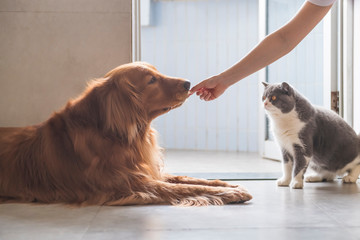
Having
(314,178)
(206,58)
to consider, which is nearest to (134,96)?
(314,178)

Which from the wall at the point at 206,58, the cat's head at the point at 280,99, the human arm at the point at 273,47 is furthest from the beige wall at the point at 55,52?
the wall at the point at 206,58

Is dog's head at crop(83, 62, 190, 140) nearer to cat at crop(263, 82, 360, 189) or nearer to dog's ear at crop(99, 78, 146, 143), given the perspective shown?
dog's ear at crop(99, 78, 146, 143)

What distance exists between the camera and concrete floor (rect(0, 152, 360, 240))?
1088 mm

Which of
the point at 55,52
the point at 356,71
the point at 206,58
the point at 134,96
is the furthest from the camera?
the point at 206,58

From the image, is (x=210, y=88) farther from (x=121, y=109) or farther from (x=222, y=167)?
(x=222, y=167)

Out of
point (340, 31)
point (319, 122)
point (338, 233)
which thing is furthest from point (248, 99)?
point (338, 233)

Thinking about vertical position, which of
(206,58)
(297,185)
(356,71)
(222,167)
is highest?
(206,58)

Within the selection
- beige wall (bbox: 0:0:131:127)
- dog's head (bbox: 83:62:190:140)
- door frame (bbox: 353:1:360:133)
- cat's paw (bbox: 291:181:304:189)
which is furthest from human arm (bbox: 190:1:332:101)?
door frame (bbox: 353:1:360:133)

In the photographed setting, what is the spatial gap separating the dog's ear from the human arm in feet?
0.86

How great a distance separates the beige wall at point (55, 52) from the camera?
215 cm

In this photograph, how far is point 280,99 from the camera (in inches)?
73.8

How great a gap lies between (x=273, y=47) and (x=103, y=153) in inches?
30.7

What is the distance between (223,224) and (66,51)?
1.38 meters

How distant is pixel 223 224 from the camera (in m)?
1.19
